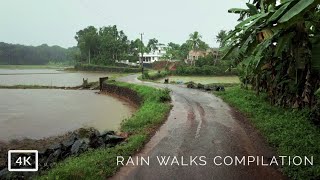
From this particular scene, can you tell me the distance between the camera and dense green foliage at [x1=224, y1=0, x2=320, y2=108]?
208 inches

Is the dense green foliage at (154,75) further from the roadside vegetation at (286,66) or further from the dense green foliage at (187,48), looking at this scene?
the roadside vegetation at (286,66)

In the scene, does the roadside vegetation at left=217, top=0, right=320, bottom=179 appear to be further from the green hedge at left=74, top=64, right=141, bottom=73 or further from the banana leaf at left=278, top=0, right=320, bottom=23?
the green hedge at left=74, top=64, right=141, bottom=73

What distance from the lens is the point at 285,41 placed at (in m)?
6.97

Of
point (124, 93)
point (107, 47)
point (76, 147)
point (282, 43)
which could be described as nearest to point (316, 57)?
point (282, 43)

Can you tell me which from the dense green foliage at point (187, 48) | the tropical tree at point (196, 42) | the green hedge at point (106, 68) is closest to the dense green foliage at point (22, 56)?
the green hedge at point (106, 68)

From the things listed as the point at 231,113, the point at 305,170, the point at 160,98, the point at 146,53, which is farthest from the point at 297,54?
the point at 146,53

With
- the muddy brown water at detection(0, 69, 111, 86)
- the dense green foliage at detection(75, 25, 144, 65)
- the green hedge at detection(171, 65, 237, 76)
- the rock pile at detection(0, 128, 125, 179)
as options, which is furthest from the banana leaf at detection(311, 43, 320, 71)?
the dense green foliage at detection(75, 25, 144, 65)

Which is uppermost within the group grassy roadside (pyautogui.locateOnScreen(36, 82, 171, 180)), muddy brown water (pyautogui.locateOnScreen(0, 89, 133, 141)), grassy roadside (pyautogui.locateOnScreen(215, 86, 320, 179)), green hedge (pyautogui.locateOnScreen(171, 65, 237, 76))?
green hedge (pyautogui.locateOnScreen(171, 65, 237, 76))

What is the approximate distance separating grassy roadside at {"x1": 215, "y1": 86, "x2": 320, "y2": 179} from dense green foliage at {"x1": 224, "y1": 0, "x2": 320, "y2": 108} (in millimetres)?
819

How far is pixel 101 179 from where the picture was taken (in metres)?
→ 7.16

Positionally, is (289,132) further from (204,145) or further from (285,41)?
(285,41)

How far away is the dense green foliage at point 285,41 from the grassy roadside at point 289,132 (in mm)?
819

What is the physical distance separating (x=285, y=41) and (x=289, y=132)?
4144mm

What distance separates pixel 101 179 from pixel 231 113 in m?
9.12
